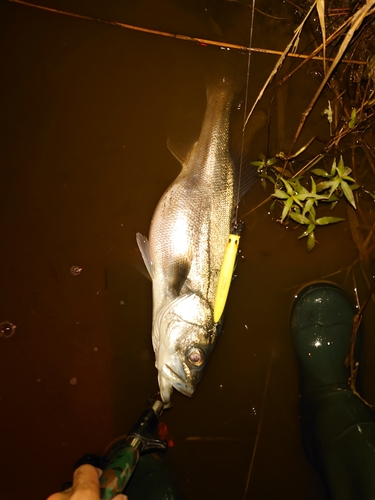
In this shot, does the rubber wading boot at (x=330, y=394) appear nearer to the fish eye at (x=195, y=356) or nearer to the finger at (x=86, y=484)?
the fish eye at (x=195, y=356)

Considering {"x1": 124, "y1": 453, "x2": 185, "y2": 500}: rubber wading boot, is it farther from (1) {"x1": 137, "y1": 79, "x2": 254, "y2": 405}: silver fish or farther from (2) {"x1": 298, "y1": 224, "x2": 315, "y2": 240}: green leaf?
(2) {"x1": 298, "y1": 224, "x2": 315, "y2": 240}: green leaf

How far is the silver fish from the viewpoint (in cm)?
236

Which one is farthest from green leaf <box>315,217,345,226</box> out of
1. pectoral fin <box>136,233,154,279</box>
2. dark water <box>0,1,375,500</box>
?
pectoral fin <box>136,233,154,279</box>

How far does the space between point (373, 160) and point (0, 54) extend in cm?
307

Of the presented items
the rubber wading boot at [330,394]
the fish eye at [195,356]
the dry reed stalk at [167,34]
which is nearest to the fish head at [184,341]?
the fish eye at [195,356]

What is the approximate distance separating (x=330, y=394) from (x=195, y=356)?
1.18 metres

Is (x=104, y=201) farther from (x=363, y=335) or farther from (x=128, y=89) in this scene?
(x=363, y=335)

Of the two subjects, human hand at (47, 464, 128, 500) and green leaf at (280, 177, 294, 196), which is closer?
human hand at (47, 464, 128, 500)

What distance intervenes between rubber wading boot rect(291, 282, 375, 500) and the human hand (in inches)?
59.1

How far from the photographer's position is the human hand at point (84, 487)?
1750mm

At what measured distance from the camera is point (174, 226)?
2.47m

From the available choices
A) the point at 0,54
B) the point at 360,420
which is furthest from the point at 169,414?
the point at 0,54

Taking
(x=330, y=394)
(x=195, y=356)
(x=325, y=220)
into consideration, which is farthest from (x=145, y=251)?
(x=330, y=394)

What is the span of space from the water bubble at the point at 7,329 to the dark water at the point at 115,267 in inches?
1.9
